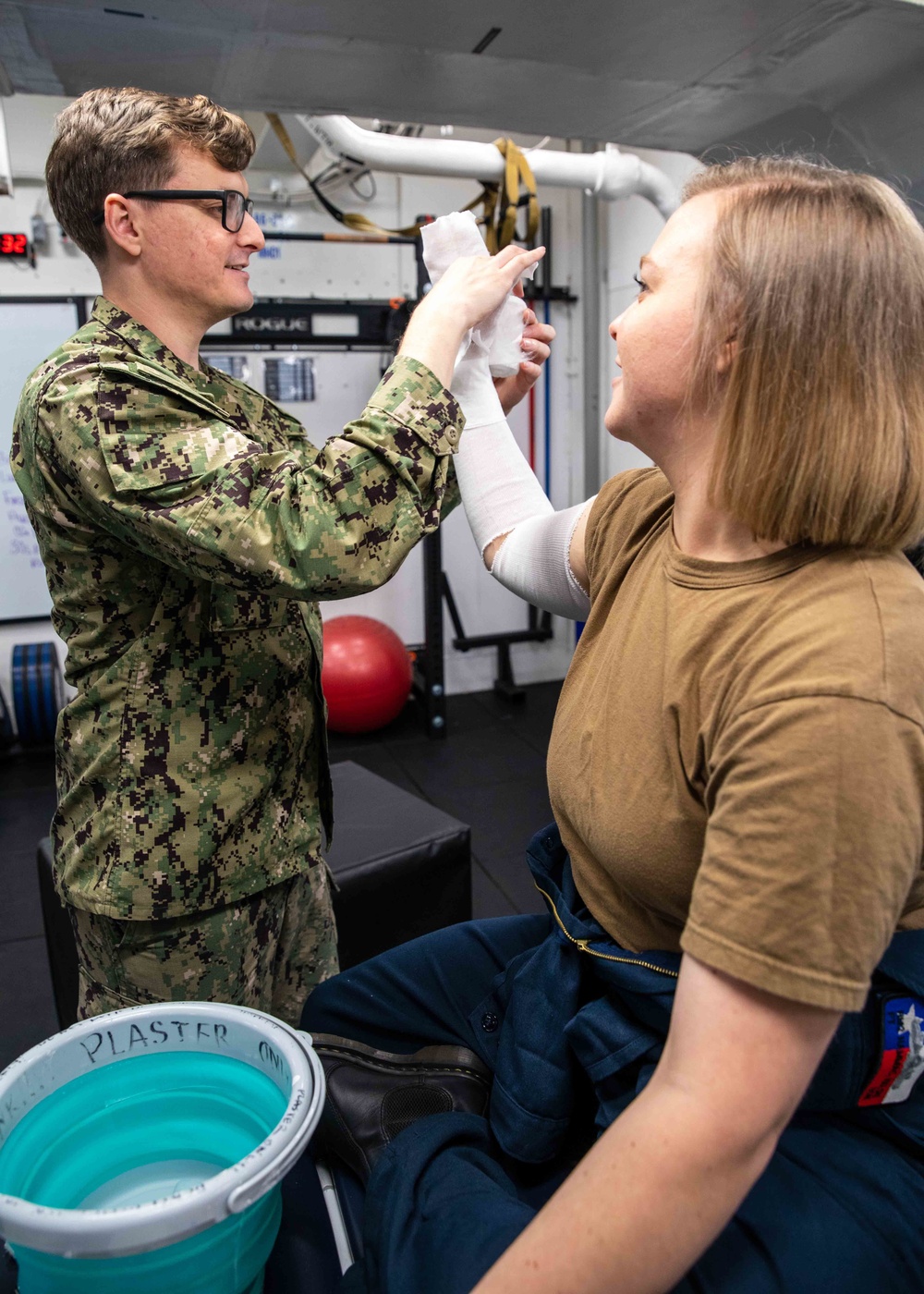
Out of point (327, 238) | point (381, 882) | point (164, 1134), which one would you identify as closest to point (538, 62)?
point (164, 1134)

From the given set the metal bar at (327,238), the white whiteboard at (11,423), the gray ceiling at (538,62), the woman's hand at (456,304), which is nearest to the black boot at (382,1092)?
the woman's hand at (456,304)

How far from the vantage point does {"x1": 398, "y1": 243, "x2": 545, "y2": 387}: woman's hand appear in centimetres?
Answer: 106

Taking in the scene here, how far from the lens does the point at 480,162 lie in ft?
6.36

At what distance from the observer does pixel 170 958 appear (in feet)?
4.00

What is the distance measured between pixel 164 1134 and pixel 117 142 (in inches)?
45.2

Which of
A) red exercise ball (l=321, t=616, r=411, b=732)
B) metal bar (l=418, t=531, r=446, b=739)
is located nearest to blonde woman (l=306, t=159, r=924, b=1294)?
red exercise ball (l=321, t=616, r=411, b=732)

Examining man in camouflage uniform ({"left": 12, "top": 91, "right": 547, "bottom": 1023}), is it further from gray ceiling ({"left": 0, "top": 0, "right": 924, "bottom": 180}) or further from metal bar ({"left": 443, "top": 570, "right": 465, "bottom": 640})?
metal bar ({"left": 443, "top": 570, "right": 465, "bottom": 640})

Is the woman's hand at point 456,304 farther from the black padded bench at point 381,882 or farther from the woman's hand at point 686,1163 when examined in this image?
the black padded bench at point 381,882

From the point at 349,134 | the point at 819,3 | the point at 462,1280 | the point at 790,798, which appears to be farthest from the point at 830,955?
the point at 349,134

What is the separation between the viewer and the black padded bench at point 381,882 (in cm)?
183

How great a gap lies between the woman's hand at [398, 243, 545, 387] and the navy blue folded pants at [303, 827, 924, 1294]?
58 cm

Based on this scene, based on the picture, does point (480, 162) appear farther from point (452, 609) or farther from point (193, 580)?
point (452, 609)

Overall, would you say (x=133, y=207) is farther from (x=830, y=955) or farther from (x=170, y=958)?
A: (x=830, y=955)

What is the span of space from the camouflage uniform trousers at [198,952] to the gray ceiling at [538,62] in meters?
1.15
